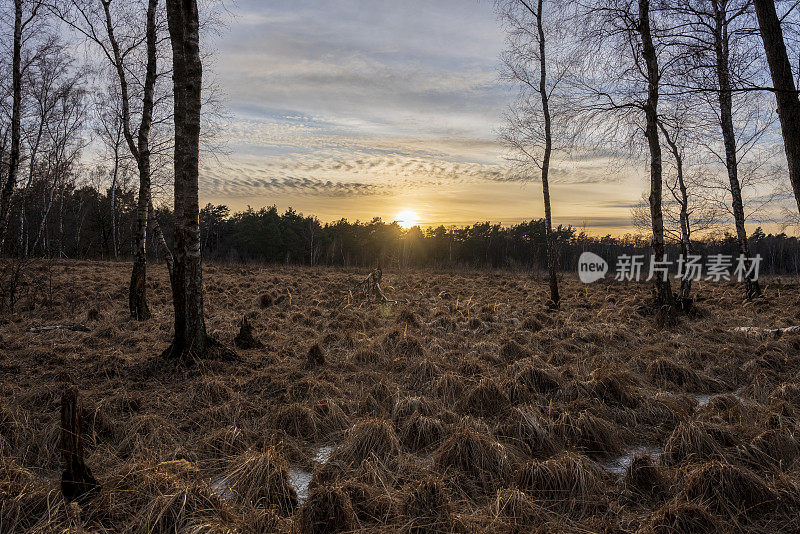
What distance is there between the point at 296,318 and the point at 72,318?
4.72m

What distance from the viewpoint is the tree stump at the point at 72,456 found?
2299mm

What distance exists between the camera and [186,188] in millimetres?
5230

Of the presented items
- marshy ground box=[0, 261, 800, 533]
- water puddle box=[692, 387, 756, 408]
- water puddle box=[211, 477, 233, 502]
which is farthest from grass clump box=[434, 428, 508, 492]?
water puddle box=[692, 387, 756, 408]

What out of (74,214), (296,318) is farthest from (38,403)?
(74,214)

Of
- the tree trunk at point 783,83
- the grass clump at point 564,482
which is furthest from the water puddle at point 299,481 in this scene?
the tree trunk at point 783,83

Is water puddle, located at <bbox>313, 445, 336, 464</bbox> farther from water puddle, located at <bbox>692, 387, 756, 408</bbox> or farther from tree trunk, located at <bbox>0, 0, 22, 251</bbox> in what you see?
tree trunk, located at <bbox>0, 0, 22, 251</bbox>

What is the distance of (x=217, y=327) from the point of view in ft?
26.6

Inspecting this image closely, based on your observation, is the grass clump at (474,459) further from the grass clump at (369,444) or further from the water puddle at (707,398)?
the water puddle at (707,398)

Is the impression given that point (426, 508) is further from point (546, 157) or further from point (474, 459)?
point (546, 157)

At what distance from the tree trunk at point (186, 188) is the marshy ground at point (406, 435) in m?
0.56

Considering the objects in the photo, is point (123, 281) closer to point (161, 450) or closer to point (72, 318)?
point (72, 318)

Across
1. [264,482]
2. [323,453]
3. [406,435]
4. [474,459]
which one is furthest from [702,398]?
[264,482]

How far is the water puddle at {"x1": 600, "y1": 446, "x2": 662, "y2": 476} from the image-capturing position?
3154 mm

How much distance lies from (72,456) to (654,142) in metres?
11.1
